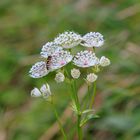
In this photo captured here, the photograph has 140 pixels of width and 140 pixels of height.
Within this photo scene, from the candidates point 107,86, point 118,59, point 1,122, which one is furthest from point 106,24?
point 1,122

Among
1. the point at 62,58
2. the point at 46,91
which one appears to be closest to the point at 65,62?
the point at 62,58

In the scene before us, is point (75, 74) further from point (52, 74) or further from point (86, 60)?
point (52, 74)

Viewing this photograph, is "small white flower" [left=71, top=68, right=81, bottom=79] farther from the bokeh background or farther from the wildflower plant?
the bokeh background

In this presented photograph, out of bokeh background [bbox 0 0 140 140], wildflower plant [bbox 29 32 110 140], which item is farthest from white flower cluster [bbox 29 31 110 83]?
bokeh background [bbox 0 0 140 140]

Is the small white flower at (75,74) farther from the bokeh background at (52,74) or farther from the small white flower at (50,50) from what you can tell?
the bokeh background at (52,74)

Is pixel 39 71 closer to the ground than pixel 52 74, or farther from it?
closer to the ground
